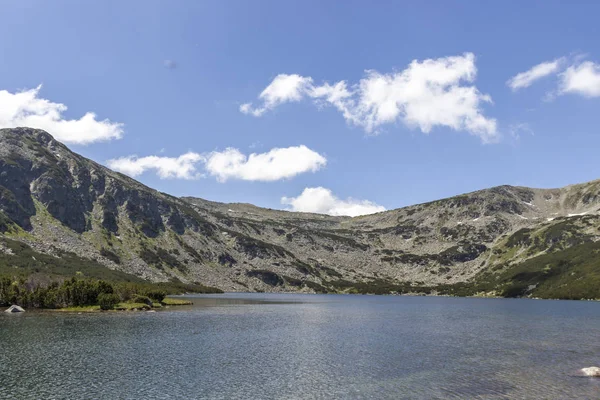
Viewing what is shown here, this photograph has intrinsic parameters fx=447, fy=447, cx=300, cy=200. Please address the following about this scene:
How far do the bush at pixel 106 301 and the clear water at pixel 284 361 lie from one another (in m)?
37.8

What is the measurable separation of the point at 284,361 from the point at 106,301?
358 ft

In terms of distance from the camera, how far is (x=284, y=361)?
6931 centimetres

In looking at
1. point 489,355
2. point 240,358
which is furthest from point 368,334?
point 240,358

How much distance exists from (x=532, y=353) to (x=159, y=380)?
208 feet

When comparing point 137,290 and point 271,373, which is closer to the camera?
point 271,373

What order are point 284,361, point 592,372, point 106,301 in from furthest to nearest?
point 106,301
point 284,361
point 592,372

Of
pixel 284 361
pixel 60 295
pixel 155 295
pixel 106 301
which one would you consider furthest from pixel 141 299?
pixel 284 361

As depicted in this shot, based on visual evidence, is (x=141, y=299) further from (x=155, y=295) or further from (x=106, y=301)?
(x=106, y=301)

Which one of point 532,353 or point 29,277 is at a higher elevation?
point 29,277

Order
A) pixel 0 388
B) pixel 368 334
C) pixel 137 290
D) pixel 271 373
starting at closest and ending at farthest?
pixel 0 388 < pixel 271 373 < pixel 368 334 < pixel 137 290

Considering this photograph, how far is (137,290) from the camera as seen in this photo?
622 ft

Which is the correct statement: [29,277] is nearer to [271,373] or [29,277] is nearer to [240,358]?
[240,358]

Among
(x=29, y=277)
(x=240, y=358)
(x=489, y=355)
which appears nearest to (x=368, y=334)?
(x=489, y=355)

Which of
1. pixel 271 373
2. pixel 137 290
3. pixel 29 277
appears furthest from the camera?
pixel 137 290
